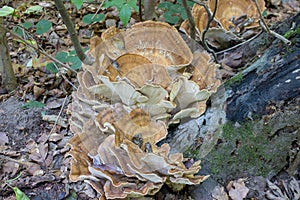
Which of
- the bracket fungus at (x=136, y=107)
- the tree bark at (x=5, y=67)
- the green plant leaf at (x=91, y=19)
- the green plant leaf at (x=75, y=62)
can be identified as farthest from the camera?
the green plant leaf at (x=91, y=19)

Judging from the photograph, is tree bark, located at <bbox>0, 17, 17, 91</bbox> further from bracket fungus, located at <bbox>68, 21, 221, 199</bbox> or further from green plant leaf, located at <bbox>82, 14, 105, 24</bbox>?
bracket fungus, located at <bbox>68, 21, 221, 199</bbox>

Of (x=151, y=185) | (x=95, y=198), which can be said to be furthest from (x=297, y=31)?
(x=95, y=198)

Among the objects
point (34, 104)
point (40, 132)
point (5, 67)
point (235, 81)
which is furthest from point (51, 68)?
point (235, 81)

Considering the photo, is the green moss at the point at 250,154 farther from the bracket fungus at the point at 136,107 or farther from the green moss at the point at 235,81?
the green moss at the point at 235,81

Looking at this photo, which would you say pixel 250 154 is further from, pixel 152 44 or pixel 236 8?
pixel 236 8

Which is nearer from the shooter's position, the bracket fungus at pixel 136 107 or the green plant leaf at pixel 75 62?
the bracket fungus at pixel 136 107

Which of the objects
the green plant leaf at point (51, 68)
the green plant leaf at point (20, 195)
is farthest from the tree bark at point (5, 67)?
the green plant leaf at point (20, 195)

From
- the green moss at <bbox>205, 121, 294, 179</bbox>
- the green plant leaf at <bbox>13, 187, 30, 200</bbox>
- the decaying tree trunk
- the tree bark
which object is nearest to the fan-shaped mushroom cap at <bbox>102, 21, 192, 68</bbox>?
the decaying tree trunk
